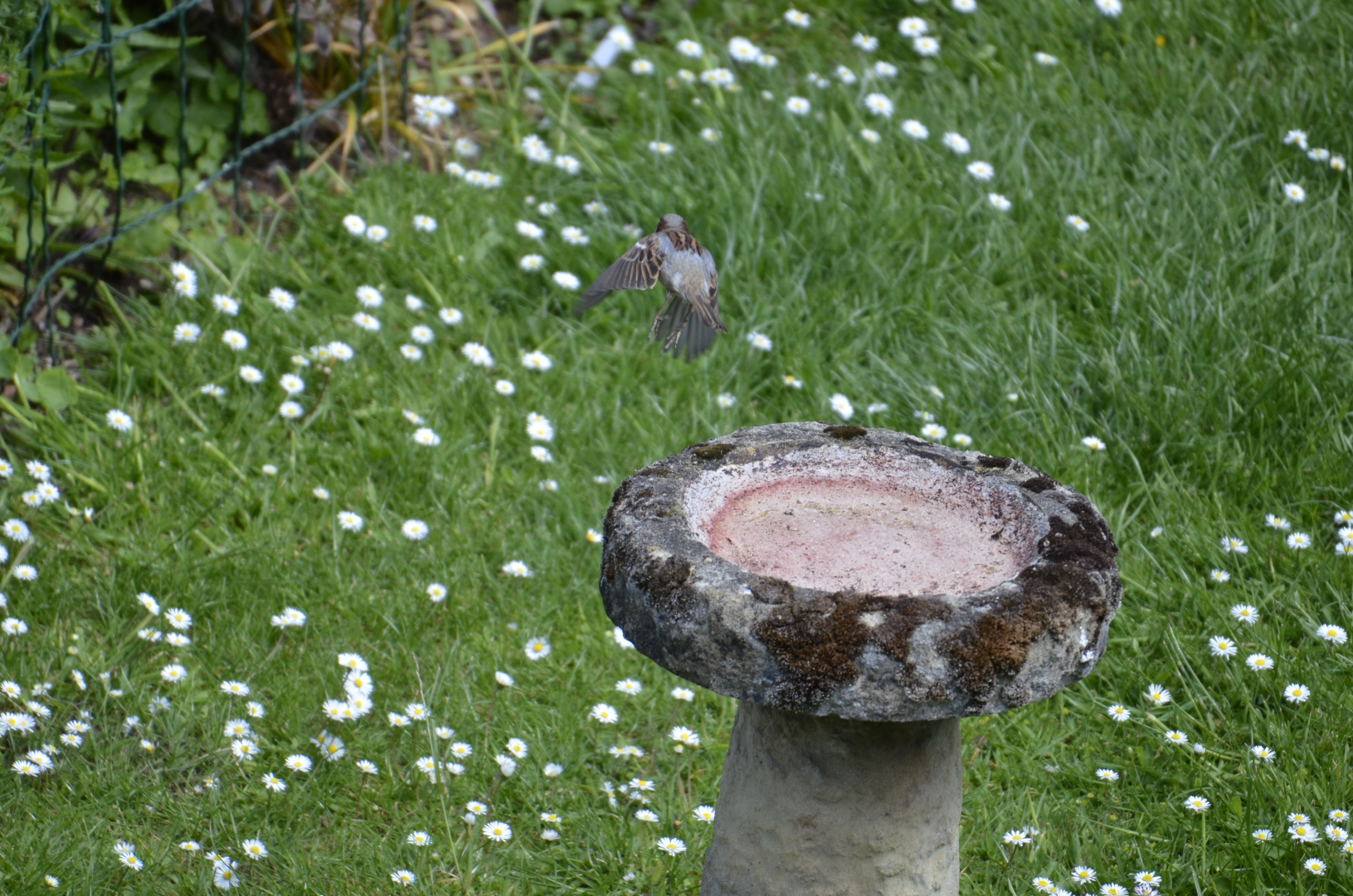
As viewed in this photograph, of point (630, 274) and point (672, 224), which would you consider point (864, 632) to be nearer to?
point (630, 274)

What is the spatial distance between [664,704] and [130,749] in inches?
47.4

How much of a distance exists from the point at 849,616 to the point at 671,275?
75 centimetres

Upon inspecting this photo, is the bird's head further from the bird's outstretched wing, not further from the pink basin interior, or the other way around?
the pink basin interior

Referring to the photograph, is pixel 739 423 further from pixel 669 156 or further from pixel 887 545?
pixel 887 545

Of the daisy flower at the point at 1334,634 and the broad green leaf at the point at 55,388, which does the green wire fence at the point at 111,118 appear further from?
the daisy flower at the point at 1334,634

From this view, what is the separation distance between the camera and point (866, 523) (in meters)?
2.36

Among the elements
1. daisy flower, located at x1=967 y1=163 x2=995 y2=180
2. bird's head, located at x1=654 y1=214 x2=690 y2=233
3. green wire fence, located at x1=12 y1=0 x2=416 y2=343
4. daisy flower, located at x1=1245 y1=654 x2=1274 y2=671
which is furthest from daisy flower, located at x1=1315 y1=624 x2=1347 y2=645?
green wire fence, located at x1=12 y1=0 x2=416 y2=343

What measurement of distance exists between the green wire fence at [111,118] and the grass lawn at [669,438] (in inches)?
9.1

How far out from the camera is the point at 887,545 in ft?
7.52

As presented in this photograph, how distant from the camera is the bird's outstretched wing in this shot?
7.52 feet

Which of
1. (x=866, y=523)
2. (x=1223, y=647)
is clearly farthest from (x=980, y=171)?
(x=866, y=523)

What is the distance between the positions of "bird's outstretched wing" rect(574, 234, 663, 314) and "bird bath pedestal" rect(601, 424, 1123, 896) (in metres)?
0.33

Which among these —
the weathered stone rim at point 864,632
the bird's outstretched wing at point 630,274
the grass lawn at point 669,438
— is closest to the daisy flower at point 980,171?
the grass lawn at point 669,438

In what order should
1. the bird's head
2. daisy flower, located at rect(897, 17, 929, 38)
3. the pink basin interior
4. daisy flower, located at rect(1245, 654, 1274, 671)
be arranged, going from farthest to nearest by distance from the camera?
daisy flower, located at rect(897, 17, 929, 38)
daisy flower, located at rect(1245, 654, 1274, 671)
the bird's head
the pink basin interior
